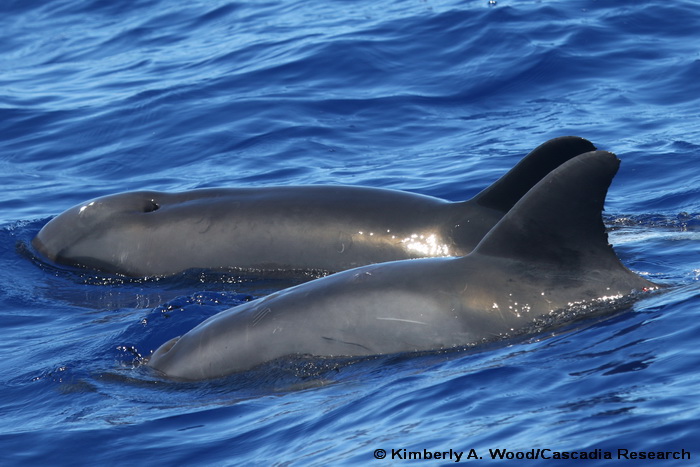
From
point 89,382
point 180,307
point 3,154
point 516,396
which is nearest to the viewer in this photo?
point 516,396

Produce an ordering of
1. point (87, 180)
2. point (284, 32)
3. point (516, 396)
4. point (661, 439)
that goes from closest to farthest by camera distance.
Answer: point (661, 439), point (516, 396), point (87, 180), point (284, 32)

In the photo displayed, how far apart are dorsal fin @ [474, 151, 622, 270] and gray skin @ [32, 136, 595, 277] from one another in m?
2.05

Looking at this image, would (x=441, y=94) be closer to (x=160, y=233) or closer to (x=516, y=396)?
(x=160, y=233)

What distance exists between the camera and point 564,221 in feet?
26.0

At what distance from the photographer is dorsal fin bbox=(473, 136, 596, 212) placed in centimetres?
974

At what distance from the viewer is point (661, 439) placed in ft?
20.3

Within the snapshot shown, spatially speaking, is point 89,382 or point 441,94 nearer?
point 89,382

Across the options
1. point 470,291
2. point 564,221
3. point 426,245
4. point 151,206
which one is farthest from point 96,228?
point 564,221

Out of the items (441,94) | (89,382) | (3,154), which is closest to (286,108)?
(441,94)

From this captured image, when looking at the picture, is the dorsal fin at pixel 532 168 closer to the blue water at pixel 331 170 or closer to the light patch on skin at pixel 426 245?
the light patch on skin at pixel 426 245

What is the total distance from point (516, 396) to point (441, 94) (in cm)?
1322

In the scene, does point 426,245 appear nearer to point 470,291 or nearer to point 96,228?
point 470,291

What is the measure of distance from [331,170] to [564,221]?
9.24 metres

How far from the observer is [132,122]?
66.2ft
